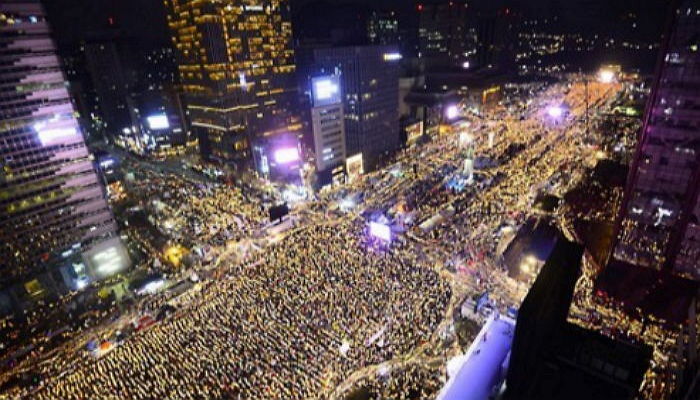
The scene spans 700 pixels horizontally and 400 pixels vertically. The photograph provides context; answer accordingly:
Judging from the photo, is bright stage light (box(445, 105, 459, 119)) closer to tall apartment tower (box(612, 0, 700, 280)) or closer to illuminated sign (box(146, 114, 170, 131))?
tall apartment tower (box(612, 0, 700, 280))

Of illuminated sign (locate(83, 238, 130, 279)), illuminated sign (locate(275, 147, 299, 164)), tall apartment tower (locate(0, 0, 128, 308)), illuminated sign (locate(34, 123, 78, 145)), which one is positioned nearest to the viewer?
tall apartment tower (locate(0, 0, 128, 308))

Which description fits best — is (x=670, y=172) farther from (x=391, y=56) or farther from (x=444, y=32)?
(x=444, y=32)

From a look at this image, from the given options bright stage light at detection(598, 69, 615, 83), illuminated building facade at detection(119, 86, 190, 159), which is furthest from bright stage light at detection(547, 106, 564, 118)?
illuminated building facade at detection(119, 86, 190, 159)

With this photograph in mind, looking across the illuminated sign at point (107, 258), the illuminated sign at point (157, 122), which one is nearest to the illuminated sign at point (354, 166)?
the illuminated sign at point (107, 258)

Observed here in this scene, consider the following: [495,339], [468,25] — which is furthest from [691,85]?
[468,25]

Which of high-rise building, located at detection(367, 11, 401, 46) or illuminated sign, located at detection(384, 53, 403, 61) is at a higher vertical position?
high-rise building, located at detection(367, 11, 401, 46)

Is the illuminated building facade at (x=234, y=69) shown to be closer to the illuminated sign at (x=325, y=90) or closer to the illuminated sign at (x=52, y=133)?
the illuminated sign at (x=325, y=90)
